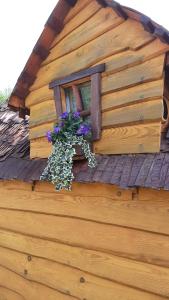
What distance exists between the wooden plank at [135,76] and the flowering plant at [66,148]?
518 mm

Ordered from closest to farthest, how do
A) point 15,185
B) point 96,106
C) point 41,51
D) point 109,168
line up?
point 109,168 → point 96,106 → point 41,51 → point 15,185

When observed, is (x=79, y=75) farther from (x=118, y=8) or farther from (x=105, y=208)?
(x=105, y=208)

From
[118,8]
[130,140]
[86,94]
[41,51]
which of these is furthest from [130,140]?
[41,51]

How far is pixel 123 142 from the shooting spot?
12.3 ft

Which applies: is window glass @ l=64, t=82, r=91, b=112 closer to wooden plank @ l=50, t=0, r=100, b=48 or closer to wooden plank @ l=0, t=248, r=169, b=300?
wooden plank @ l=50, t=0, r=100, b=48

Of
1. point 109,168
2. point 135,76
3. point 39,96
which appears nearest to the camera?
point 109,168

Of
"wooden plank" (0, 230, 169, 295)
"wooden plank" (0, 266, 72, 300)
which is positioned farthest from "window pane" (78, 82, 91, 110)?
"wooden plank" (0, 266, 72, 300)

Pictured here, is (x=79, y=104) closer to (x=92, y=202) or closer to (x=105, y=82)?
(x=105, y=82)

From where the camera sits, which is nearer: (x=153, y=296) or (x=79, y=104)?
(x=153, y=296)

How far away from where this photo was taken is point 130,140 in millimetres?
3699

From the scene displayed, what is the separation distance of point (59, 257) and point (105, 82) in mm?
2301

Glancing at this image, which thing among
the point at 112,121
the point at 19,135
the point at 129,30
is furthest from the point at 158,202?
the point at 19,135

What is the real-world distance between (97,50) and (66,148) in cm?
129

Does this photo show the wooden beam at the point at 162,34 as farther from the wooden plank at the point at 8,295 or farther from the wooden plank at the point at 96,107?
the wooden plank at the point at 8,295
